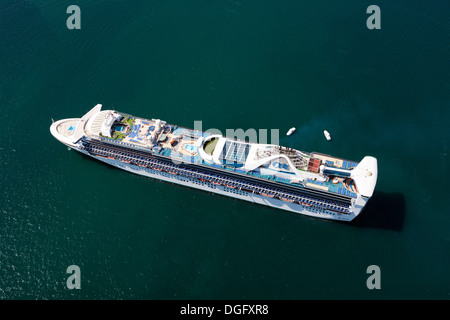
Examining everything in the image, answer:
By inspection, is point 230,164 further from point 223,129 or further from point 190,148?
point 223,129

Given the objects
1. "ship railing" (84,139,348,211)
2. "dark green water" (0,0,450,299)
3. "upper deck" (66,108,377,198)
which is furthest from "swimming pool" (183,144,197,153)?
"dark green water" (0,0,450,299)

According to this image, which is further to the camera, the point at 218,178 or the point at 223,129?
the point at 223,129

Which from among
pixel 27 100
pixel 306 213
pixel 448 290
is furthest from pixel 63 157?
pixel 448 290

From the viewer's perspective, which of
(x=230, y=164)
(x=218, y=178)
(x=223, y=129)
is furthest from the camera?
(x=223, y=129)

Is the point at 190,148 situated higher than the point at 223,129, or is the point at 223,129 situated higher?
the point at 223,129

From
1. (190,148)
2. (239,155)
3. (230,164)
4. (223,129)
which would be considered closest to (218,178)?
(230,164)

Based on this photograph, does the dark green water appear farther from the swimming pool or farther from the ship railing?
the swimming pool

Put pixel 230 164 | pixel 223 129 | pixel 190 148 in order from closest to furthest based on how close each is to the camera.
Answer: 1. pixel 230 164
2. pixel 190 148
3. pixel 223 129
